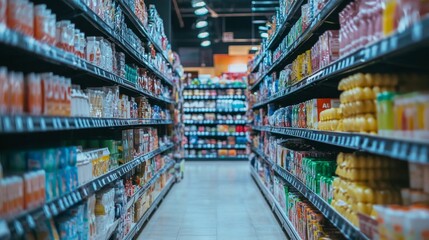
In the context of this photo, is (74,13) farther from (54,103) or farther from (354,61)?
(354,61)

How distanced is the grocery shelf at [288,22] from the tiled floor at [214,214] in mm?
2368

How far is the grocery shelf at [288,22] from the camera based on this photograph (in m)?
4.21

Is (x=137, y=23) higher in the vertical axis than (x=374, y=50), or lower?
higher

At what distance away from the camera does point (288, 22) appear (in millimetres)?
4895

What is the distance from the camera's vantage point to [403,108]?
1.63 m

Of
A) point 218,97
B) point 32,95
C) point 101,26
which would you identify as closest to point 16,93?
point 32,95

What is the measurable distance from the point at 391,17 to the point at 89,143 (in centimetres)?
240

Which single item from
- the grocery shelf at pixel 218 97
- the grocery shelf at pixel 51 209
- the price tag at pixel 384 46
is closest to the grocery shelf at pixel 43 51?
the grocery shelf at pixel 51 209

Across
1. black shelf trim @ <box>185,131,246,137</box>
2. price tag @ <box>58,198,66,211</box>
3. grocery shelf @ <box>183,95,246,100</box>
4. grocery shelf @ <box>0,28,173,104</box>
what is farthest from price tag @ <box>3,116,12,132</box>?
grocery shelf @ <box>183,95,246,100</box>

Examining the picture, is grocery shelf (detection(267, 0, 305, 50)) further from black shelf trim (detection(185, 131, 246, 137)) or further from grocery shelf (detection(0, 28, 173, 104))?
black shelf trim (detection(185, 131, 246, 137))

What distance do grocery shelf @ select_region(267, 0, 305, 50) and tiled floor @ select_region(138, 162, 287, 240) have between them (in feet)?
7.77

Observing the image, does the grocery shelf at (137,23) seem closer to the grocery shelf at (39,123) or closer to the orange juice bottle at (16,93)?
the grocery shelf at (39,123)

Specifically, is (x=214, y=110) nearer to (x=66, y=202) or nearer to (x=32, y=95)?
(x=66, y=202)

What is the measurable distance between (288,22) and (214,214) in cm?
269
